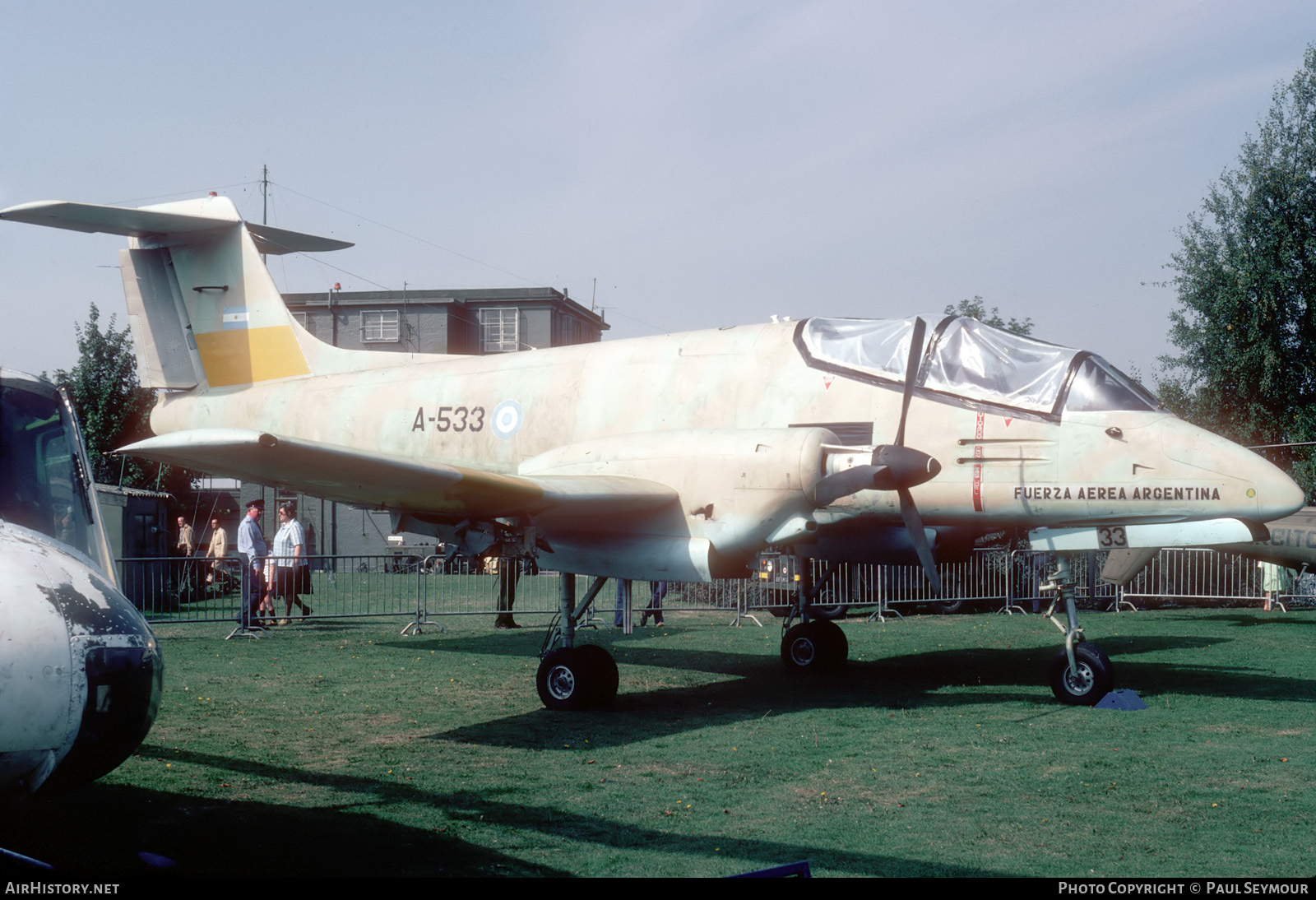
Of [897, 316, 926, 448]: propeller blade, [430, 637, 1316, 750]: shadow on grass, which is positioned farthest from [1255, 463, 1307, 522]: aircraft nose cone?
[897, 316, 926, 448]: propeller blade

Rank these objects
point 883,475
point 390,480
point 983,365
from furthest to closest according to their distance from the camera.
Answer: point 983,365 → point 883,475 → point 390,480

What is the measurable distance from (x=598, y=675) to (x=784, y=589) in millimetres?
10079

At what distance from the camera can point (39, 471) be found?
175 inches

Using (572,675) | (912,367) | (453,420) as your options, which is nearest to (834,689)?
(572,675)

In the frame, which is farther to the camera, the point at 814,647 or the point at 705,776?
the point at 814,647

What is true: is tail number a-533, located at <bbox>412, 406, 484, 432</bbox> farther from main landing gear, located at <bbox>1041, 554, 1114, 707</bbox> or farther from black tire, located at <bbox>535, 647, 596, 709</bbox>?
main landing gear, located at <bbox>1041, 554, 1114, 707</bbox>

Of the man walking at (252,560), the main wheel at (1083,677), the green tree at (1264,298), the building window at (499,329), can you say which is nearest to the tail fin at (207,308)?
the man walking at (252,560)

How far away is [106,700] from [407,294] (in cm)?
4665

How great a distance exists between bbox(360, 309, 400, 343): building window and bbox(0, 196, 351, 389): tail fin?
3626cm

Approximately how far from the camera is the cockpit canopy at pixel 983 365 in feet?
28.1

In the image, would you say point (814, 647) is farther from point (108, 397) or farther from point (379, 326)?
point (379, 326)

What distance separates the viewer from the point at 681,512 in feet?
27.2

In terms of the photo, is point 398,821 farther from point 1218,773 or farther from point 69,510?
point 1218,773

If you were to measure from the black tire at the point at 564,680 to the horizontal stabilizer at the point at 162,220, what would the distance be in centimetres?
682
